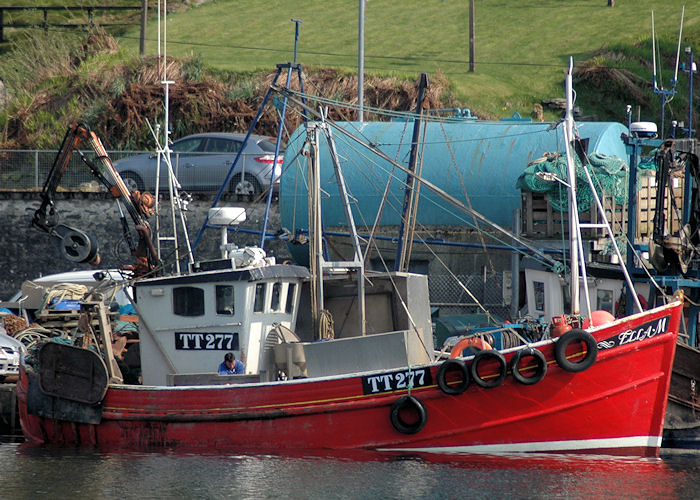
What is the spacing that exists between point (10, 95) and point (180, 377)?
28.6 metres

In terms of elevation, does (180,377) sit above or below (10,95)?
below

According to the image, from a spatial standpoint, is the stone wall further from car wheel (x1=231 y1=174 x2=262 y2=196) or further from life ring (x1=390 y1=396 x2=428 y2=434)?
life ring (x1=390 y1=396 x2=428 y2=434)

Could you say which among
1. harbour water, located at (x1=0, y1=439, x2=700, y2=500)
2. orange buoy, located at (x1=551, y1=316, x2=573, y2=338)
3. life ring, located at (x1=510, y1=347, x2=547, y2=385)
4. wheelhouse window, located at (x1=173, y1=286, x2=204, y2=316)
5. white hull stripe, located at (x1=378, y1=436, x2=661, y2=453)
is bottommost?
harbour water, located at (x1=0, y1=439, x2=700, y2=500)

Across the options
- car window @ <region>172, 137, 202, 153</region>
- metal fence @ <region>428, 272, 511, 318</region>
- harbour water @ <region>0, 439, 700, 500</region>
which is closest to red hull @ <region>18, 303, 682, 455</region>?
harbour water @ <region>0, 439, 700, 500</region>

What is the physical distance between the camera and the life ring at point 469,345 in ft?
56.4

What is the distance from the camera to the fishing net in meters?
23.7

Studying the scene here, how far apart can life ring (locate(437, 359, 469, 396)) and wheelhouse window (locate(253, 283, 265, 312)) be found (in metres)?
3.58

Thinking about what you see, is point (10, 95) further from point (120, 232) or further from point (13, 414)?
point (13, 414)

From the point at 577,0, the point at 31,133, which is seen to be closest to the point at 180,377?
the point at 31,133

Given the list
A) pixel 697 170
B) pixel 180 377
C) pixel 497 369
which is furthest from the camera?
pixel 697 170

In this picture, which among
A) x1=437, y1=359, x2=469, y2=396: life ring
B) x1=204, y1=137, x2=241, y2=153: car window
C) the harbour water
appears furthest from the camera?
x1=204, y1=137, x2=241, y2=153: car window

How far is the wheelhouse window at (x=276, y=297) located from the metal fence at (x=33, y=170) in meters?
14.7

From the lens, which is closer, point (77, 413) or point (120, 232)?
point (77, 413)

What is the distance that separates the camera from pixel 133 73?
41.4 meters
